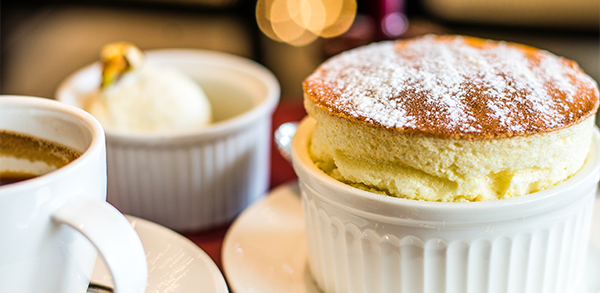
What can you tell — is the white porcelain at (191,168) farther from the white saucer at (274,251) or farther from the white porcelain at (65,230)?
the white porcelain at (65,230)

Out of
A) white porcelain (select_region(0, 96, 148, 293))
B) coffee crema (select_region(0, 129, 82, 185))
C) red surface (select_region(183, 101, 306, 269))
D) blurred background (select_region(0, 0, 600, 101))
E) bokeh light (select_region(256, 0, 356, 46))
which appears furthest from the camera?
bokeh light (select_region(256, 0, 356, 46))

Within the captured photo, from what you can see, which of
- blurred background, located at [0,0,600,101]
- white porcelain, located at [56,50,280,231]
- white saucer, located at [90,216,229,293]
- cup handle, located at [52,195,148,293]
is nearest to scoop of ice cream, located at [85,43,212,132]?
white porcelain, located at [56,50,280,231]

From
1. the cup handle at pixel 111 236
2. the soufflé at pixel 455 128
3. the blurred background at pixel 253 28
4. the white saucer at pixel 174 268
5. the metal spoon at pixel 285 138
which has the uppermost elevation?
the soufflé at pixel 455 128

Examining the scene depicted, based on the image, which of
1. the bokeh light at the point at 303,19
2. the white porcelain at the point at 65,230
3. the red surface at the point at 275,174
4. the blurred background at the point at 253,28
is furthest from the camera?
the bokeh light at the point at 303,19

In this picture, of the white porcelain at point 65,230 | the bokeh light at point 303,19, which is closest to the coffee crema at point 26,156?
the white porcelain at point 65,230

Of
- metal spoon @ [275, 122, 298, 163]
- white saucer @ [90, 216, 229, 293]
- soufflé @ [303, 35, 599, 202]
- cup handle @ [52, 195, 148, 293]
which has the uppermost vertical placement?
soufflé @ [303, 35, 599, 202]

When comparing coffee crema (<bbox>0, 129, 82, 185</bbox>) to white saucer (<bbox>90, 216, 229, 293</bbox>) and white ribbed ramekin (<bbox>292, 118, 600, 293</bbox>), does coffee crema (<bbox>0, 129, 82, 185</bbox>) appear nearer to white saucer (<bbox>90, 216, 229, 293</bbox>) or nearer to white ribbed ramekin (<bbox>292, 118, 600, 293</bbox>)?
white saucer (<bbox>90, 216, 229, 293</bbox>)

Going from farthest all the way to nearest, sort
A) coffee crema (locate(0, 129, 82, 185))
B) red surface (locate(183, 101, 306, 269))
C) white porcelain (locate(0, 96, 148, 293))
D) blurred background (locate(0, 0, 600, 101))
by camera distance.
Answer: blurred background (locate(0, 0, 600, 101)) < red surface (locate(183, 101, 306, 269)) < coffee crema (locate(0, 129, 82, 185)) < white porcelain (locate(0, 96, 148, 293))
